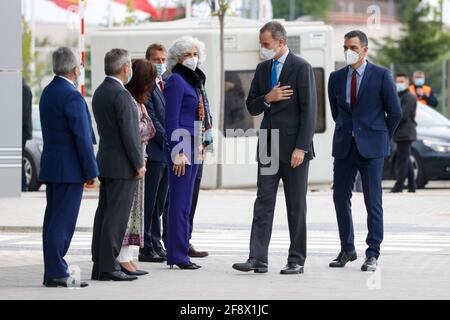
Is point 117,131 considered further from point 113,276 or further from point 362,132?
point 362,132

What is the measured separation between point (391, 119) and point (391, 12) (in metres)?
117

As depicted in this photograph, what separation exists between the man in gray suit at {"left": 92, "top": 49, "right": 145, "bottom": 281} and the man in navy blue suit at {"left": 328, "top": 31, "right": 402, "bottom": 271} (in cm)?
195

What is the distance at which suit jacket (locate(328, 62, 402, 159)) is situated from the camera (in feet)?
39.8

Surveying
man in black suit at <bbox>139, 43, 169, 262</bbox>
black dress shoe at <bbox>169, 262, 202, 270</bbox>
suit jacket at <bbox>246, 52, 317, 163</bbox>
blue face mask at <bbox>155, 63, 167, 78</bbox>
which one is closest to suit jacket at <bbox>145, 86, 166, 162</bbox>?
man in black suit at <bbox>139, 43, 169, 262</bbox>

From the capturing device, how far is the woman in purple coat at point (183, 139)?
12148 millimetres

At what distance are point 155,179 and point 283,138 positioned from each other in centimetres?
150

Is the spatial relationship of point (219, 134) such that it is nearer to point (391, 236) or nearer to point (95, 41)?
point (95, 41)

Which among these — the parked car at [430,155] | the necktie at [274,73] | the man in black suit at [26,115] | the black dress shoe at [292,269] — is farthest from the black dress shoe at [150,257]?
the parked car at [430,155]

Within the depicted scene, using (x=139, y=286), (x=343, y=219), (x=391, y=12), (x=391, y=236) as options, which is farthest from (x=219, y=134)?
(x=391, y=12)

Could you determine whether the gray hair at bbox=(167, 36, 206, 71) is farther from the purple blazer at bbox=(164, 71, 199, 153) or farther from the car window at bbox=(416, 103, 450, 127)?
the car window at bbox=(416, 103, 450, 127)

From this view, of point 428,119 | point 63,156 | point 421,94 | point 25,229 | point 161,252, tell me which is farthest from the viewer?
point 421,94

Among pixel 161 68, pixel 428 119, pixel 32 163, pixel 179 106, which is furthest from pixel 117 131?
pixel 428 119

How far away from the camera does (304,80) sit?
464 inches

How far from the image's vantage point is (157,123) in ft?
42.3
